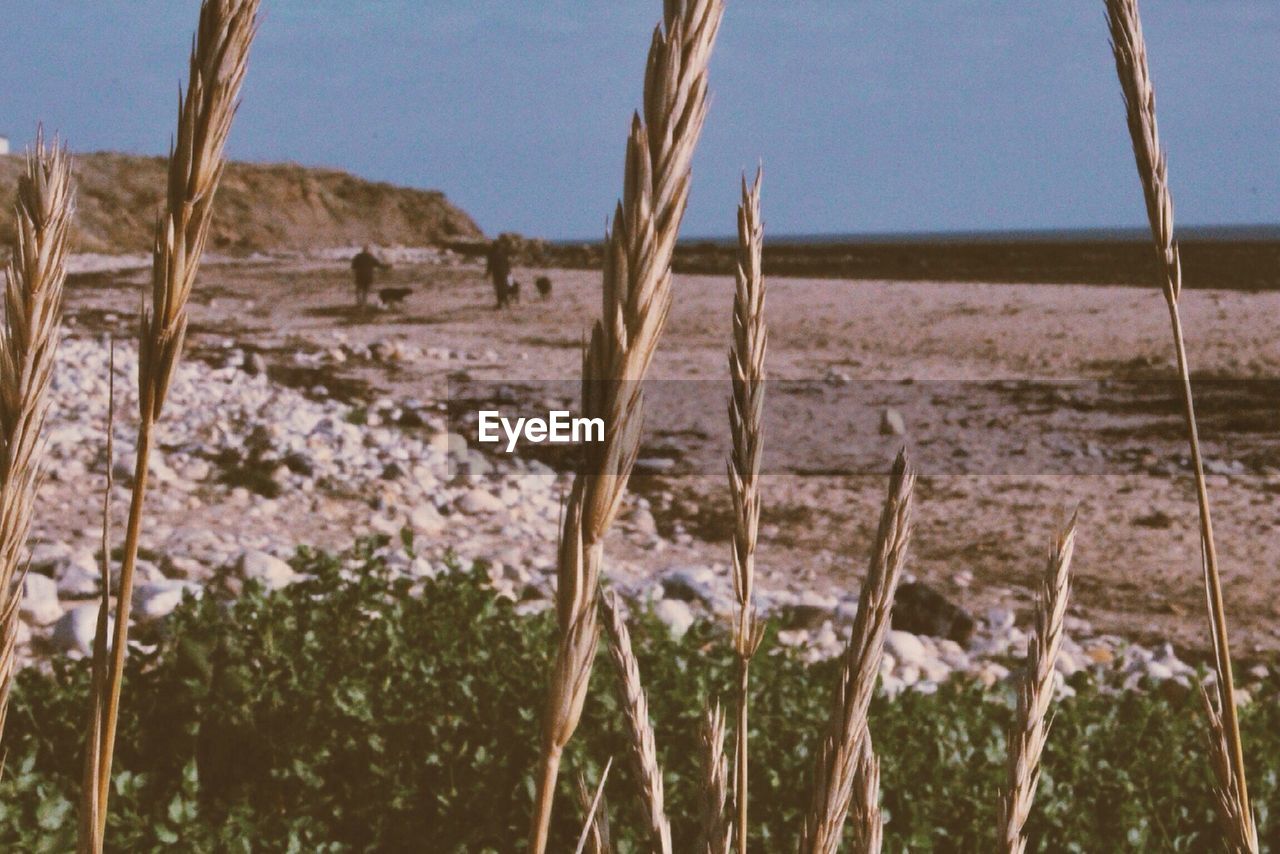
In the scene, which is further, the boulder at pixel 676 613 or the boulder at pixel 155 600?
the boulder at pixel 676 613

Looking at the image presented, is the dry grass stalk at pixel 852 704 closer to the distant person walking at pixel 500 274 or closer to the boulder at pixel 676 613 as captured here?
the boulder at pixel 676 613

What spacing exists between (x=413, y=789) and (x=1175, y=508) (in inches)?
286

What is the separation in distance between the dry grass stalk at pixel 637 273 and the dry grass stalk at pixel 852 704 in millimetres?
283

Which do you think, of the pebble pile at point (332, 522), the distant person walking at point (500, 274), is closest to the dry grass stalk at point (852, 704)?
the pebble pile at point (332, 522)

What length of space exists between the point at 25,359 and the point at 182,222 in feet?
0.45

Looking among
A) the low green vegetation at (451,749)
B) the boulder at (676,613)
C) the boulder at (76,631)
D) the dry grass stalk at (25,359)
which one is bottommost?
the boulder at (676,613)

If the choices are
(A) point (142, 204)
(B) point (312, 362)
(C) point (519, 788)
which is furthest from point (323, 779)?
(A) point (142, 204)

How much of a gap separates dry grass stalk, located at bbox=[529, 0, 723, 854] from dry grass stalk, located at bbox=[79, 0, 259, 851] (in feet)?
1.01

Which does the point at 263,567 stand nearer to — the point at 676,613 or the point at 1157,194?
the point at 676,613

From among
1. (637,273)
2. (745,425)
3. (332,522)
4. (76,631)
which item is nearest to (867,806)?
(745,425)

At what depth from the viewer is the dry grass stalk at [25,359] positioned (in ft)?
2.68

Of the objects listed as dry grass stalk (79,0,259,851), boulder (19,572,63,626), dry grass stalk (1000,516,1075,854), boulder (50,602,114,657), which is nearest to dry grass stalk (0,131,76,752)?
dry grass stalk (79,0,259,851)

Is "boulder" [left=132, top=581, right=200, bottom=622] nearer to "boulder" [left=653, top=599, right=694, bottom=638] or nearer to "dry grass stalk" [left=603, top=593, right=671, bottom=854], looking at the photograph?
"boulder" [left=653, top=599, right=694, bottom=638]

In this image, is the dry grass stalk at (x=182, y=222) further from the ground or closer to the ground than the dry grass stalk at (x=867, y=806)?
further from the ground
